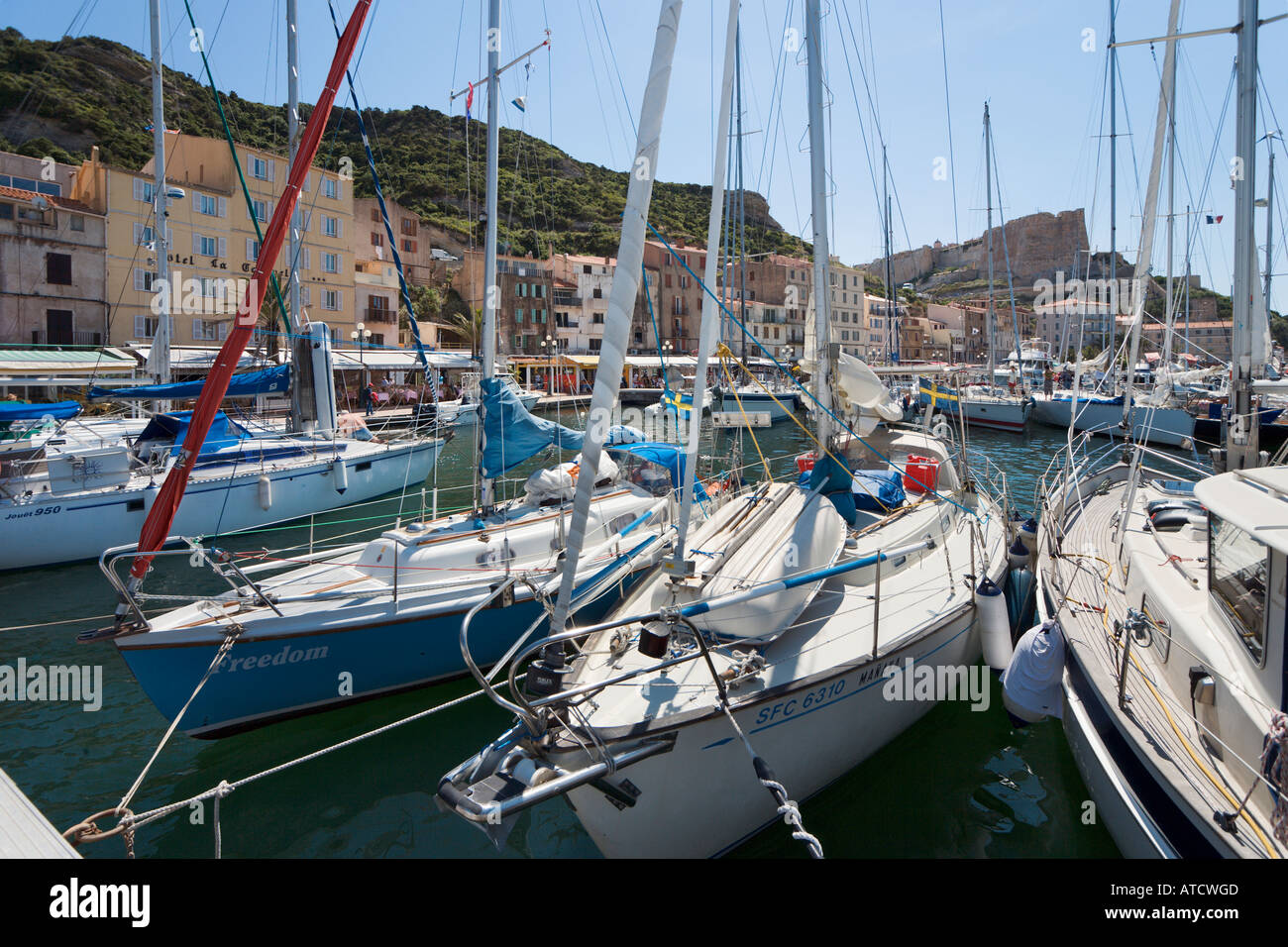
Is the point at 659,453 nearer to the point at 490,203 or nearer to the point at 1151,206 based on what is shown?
the point at 490,203

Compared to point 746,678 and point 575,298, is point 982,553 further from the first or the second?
point 575,298

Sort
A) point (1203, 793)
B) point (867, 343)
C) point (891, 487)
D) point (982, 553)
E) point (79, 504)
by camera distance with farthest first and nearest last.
Answer: point (867, 343)
point (79, 504)
point (891, 487)
point (982, 553)
point (1203, 793)

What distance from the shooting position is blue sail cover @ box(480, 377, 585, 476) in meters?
10.2

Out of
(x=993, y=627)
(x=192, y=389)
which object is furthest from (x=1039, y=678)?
(x=192, y=389)

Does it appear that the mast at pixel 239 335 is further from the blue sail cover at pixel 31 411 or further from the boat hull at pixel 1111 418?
the boat hull at pixel 1111 418

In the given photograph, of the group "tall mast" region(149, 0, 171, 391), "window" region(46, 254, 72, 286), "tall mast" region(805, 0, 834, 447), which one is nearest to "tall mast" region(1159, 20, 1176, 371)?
"tall mast" region(805, 0, 834, 447)

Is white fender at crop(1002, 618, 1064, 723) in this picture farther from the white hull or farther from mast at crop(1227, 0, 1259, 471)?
the white hull

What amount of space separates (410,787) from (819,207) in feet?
25.0

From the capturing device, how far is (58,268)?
31328 mm

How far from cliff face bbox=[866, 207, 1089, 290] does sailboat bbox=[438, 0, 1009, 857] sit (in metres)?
137

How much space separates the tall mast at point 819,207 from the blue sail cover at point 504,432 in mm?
4263
